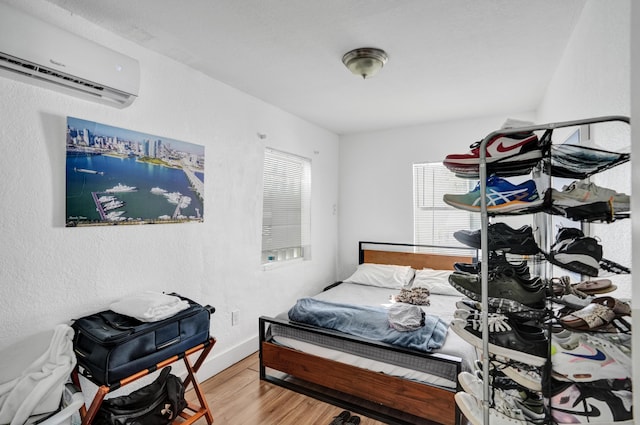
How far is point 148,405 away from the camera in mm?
1812

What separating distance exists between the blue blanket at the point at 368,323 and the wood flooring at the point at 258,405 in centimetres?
51

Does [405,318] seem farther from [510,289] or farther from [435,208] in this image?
[435,208]

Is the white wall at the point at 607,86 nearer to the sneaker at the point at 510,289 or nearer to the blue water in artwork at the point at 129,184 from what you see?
the sneaker at the point at 510,289

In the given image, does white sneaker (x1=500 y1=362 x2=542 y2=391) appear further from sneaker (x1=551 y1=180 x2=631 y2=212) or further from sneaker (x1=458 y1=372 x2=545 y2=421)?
sneaker (x1=551 y1=180 x2=631 y2=212)

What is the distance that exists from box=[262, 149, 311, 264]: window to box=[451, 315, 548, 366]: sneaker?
2427 millimetres

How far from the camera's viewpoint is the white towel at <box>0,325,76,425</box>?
1.31 metres

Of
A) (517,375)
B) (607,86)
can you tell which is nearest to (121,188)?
(517,375)

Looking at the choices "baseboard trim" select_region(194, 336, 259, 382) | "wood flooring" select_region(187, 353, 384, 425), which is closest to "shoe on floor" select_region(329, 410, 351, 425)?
"wood flooring" select_region(187, 353, 384, 425)

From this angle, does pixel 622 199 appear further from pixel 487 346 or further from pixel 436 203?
pixel 436 203

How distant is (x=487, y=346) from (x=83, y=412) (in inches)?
76.0

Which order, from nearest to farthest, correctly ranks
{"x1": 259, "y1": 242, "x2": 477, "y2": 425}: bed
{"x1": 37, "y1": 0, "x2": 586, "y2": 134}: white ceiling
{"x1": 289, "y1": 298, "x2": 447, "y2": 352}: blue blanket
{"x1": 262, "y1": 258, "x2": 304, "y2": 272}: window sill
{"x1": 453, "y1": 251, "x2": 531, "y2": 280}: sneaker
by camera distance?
{"x1": 453, "y1": 251, "x2": 531, "y2": 280}: sneaker
{"x1": 37, "y1": 0, "x2": 586, "y2": 134}: white ceiling
{"x1": 259, "y1": 242, "x2": 477, "y2": 425}: bed
{"x1": 289, "y1": 298, "x2": 447, "y2": 352}: blue blanket
{"x1": 262, "y1": 258, "x2": 304, "y2": 272}: window sill

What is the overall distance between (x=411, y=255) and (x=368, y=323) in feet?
6.38

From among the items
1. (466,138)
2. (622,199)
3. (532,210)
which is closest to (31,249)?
(532,210)

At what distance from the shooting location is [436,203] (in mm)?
4016
